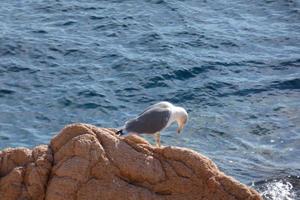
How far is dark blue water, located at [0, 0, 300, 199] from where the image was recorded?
18219mm

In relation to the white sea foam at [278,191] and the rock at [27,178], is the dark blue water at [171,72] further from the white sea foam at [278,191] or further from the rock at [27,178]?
the rock at [27,178]

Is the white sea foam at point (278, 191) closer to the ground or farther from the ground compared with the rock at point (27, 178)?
closer to the ground

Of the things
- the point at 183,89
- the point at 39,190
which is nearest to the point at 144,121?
the point at 39,190

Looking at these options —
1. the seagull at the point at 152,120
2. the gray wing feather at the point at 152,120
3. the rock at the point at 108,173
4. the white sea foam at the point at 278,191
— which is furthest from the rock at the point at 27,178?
the white sea foam at the point at 278,191

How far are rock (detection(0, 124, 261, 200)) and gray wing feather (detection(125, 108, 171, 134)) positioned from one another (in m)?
0.95

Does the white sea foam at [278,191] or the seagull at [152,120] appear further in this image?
the white sea foam at [278,191]

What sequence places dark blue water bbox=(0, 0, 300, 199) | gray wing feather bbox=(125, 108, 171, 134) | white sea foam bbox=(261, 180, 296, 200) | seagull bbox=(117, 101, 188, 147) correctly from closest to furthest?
1. seagull bbox=(117, 101, 188, 147)
2. gray wing feather bbox=(125, 108, 171, 134)
3. white sea foam bbox=(261, 180, 296, 200)
4. dark blue water bbox=(0, 0, 300, 199)

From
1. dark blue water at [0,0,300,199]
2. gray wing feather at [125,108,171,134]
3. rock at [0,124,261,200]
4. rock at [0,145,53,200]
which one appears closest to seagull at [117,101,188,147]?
gray wing feather at [125,108,171,134]

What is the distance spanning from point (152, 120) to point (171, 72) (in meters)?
10.0

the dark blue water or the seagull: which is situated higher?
the seagull

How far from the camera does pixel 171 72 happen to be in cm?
2228

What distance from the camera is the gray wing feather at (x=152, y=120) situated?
39.9 ft

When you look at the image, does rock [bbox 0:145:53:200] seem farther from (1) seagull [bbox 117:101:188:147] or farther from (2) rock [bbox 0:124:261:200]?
(1) seagull [bbox 117:101:188:147]

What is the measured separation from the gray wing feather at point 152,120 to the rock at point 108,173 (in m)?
0.95
